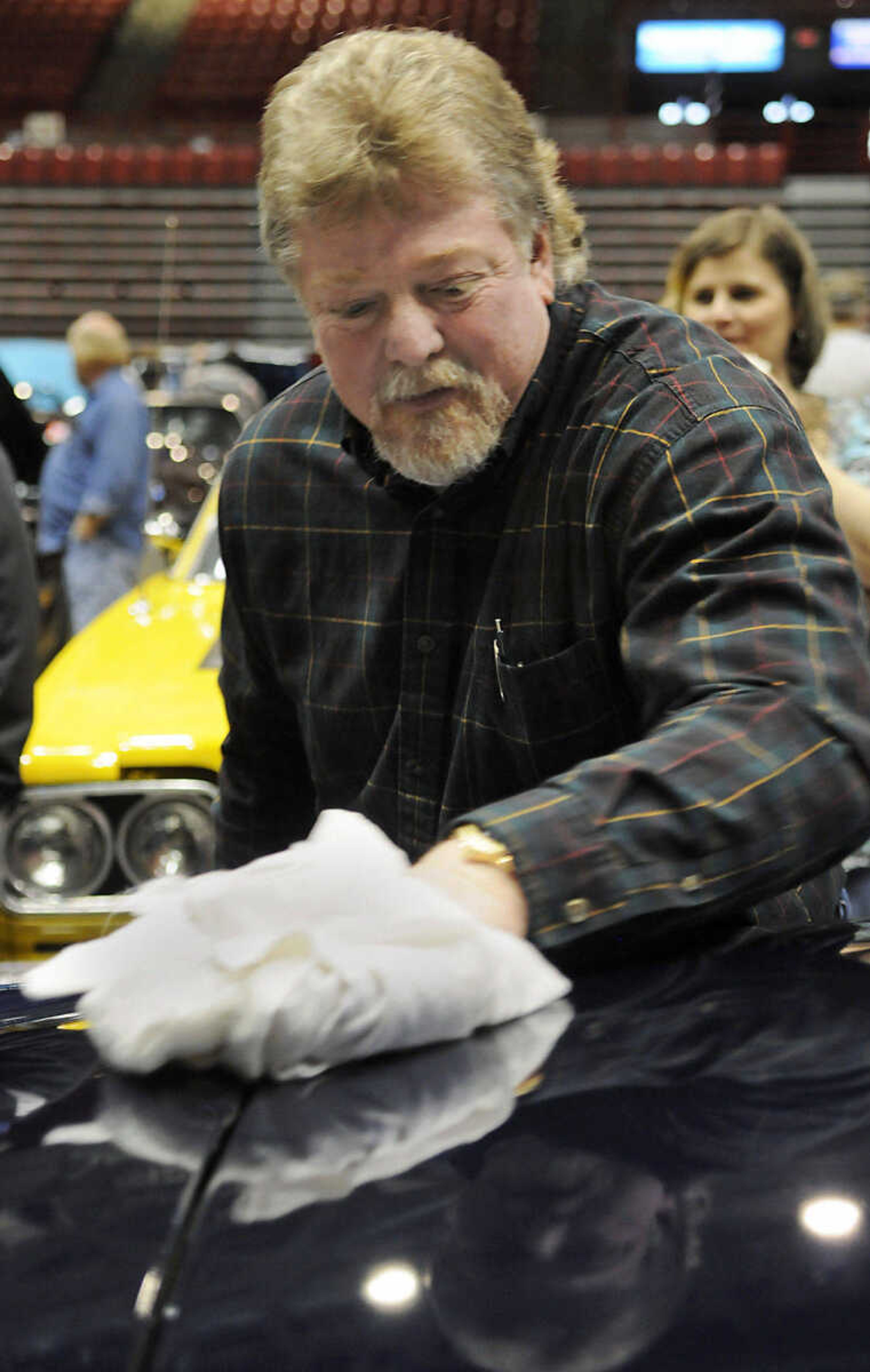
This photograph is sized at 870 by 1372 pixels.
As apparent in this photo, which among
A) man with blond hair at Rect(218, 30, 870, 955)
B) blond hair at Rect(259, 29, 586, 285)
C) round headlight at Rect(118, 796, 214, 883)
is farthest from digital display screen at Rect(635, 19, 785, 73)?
blond hair at Rect(259, 29, 586, 285)

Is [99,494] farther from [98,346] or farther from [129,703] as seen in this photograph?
[129,703]

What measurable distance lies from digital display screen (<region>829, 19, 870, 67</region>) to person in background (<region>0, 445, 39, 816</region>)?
54.2ft

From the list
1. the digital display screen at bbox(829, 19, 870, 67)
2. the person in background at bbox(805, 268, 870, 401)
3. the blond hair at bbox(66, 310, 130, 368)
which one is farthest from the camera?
the digital display screen at bbox(829, 19, 870, 67)

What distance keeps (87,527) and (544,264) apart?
181 inches

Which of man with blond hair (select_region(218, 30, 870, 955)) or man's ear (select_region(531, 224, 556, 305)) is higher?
man's ear (select_region(531, 224, 556, 305))

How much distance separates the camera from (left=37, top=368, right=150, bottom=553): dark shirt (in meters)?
5.75

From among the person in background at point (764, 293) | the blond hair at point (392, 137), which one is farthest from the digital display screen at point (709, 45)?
the blond hair at point (392, 137)

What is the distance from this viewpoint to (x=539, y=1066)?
0.73 m

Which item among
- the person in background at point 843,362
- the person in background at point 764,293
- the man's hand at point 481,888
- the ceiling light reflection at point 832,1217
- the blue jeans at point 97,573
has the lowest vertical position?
the blue jeans at point 97,573

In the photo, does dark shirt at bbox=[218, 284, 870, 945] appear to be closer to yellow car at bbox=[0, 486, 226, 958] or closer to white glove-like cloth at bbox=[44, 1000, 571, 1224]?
white glove-like cloth at bbox=[44, 1000, 571, 1224]

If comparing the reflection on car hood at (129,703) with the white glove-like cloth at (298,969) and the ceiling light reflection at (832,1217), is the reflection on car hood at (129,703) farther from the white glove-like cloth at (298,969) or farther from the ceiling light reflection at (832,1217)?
the ceiling light reflection at (832,1217)

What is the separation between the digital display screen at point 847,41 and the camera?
1681 cm

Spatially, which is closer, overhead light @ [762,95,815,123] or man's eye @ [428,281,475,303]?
man's eye @ [428,281,475,303]

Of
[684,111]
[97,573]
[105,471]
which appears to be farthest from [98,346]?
[684,111]
